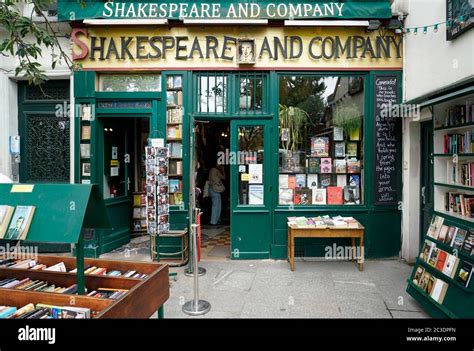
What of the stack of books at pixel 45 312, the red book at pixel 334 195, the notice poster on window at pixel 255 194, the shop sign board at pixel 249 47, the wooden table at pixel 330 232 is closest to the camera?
the stack of books at pixel 45 312

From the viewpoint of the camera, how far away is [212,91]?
648cm

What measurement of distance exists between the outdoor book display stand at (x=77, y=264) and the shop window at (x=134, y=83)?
14.1 feet

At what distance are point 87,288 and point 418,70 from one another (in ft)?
20.7

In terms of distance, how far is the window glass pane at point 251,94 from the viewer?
648 cm

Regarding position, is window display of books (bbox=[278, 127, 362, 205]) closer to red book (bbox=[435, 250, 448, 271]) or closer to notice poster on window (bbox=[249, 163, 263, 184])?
notice poster on window (bbox=[249, 163, 263, 184])

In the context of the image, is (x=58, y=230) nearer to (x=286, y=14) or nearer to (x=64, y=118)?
(x=64, y=118)

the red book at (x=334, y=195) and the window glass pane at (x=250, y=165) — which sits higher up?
the window glass pane at (x=250, y=165)

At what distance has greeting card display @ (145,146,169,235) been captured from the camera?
570cm

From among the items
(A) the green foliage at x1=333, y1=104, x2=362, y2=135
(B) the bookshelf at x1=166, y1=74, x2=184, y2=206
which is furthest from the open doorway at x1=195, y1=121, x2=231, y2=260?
(A) the green foliage at x1=333, y1=104, x2=362, y2=135

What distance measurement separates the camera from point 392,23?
628 cm

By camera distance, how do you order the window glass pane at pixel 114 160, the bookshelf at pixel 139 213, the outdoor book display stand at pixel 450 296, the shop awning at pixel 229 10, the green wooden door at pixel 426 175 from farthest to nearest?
the bookshelf at pixel 139 213 < the window glass pane at pixel 114 160 < the shop awning at pixel 229 10 < the green wooden door at pixel 426 175 < the outdoor book display stand at pixel 450 296

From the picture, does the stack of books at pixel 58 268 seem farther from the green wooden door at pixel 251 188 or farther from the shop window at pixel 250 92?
the shop window at pixel 250 92

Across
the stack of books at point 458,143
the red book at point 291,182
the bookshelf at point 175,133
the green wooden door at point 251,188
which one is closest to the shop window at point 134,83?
the bookshelf at point 175,133
